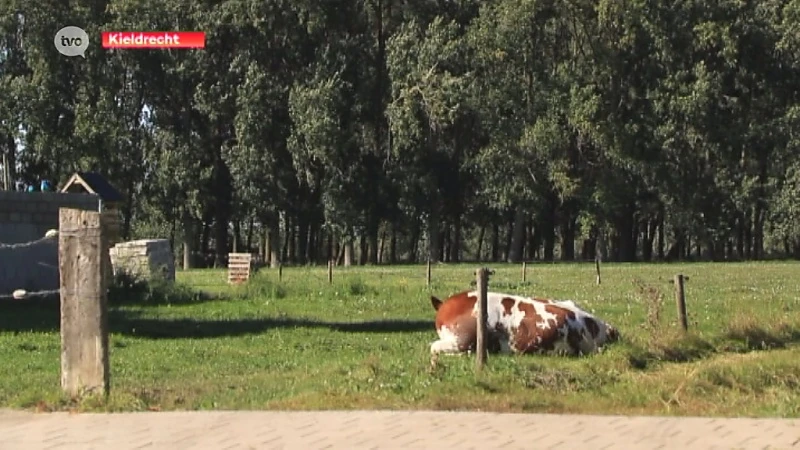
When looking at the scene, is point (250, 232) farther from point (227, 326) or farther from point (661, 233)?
point (227, 326)

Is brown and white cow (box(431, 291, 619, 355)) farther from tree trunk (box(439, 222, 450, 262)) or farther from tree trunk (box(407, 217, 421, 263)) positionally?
tree trunk (box(439, 222, 450, 262))

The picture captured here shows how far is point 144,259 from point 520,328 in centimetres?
1793

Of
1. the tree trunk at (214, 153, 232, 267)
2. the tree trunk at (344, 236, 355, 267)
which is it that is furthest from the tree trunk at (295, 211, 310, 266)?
the tree trunk at (214, 153, 232, 267)

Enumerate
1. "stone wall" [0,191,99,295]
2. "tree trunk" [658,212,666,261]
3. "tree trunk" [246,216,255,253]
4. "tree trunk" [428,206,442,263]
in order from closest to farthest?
"stone wall" [0,191,99,295] → "tree trunk" [428,206,442,263] → "tree trunk" [658,212,666,261] → "tree trunk" [246,216,255,253]

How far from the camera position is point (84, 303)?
11312 mm

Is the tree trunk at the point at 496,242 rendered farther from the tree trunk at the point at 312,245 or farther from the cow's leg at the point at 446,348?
the cow's leg at the point at 446,348

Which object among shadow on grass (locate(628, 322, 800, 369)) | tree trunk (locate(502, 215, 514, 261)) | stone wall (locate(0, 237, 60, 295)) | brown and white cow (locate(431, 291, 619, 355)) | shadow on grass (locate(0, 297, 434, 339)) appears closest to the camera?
shadow on grass (locate(628, 322, 800, 369))

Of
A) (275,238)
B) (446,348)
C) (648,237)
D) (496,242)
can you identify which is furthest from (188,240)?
(446,348)

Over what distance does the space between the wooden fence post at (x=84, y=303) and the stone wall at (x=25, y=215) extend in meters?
14.2

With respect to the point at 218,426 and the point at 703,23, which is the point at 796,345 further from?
the point at 703,23

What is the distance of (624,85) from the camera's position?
62531mm

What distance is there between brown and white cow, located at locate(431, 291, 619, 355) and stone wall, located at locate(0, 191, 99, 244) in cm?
1340

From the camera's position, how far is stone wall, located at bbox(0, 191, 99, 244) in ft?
82.4

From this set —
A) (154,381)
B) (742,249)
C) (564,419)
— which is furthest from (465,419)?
(742,249)
